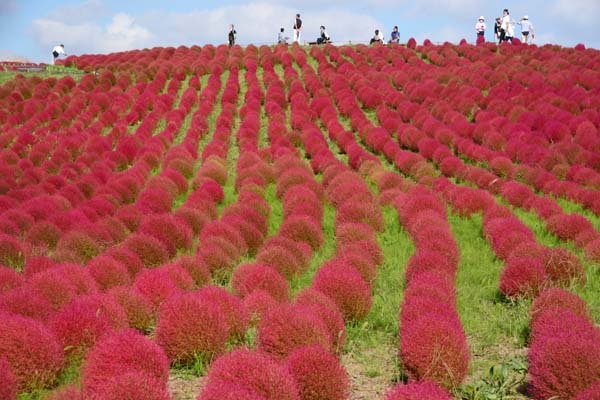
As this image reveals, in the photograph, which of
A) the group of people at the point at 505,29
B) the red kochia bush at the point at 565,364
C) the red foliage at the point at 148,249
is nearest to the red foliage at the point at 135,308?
the red foliage at the point at 148,249

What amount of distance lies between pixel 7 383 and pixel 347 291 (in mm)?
2824

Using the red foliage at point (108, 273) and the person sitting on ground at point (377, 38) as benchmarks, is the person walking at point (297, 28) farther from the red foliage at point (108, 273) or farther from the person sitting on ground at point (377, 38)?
the red foliage at point (108, 273)

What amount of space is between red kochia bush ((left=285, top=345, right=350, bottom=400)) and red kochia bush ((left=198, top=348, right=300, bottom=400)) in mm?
108

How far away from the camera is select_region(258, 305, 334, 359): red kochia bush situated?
4242 mm

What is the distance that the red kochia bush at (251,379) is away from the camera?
11.2 ft

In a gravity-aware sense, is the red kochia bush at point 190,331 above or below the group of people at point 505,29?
below

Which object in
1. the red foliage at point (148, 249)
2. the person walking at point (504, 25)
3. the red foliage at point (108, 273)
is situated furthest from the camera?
the person walking at point (504, 25)

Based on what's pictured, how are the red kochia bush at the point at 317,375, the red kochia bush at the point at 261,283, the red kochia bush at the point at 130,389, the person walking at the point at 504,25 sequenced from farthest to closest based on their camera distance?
the person walking at the point at 504,25 < the red kochia bush at the point at 261,283 < the red kochia bush at the point at 317,375 < the red kochia bush at the point at 130,389

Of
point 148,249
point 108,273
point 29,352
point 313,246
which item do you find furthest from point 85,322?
point 313,246

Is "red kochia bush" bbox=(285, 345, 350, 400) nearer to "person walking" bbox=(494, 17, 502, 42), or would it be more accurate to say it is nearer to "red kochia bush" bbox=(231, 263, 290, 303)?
"red kochia bush" bbox=(231, 263, 290, 303)

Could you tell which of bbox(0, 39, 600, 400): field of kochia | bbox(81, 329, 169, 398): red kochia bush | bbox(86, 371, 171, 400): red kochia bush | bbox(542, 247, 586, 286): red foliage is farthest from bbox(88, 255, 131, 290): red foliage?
bbox(542, 247, 586, 286): red foliage

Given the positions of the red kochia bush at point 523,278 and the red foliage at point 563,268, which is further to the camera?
the red foliage at point 563,268

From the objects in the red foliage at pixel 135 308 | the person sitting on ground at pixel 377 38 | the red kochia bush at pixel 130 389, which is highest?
the person sitting on ground at pixel 377 38

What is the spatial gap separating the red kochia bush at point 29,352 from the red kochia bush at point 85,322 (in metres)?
0.23
